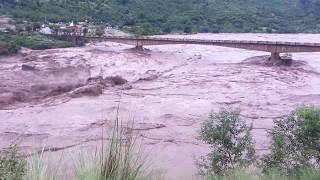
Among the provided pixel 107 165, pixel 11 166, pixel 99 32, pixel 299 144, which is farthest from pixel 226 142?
pixel 99 32

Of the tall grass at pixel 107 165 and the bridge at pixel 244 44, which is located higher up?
the tall grass at pixel 107 165

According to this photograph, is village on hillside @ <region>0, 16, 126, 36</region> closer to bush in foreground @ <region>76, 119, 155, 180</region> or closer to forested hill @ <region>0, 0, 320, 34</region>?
forested hill @ <region>0, 0, 320, 34</region>

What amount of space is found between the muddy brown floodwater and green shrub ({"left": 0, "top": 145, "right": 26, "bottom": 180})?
19.1 ft

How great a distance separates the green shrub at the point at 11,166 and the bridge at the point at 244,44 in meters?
45.0

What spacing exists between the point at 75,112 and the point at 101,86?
8.55 meters

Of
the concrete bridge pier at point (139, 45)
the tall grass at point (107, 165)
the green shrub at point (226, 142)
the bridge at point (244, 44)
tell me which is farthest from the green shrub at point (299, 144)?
the concrete bridge pier at point (139, 45)

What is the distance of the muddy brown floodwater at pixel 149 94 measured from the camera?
78.5ft

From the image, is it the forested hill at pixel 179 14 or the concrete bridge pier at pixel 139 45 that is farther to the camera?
the forested hill at pixel 179 14

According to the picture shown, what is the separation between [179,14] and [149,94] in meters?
48.2

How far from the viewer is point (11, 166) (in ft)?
24.2

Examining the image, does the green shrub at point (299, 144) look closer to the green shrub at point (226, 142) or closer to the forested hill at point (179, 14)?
the green shrub at point (226, 142)

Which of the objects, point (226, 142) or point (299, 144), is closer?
point (299, 144)

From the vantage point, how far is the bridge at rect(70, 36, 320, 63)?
5181 centimetres

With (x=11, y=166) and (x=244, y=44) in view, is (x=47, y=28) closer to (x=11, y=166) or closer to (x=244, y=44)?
(x=244, y=44)
